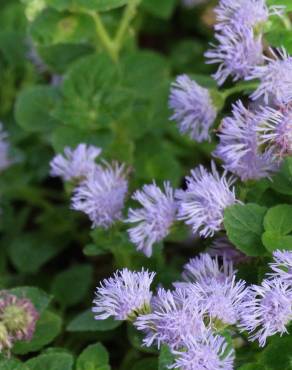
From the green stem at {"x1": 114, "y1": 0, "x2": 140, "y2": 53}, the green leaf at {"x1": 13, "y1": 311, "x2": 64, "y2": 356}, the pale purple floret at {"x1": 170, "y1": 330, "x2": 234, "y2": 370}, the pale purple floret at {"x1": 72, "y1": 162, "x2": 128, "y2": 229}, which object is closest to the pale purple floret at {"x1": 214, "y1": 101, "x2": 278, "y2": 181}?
the pale purple floret at {"x1": 72, "y1": 162, "x2": 128, "y2": 229}

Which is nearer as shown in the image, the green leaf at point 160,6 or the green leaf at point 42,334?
the green leaf at point 42,334

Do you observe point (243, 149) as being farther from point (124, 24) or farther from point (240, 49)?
point (124, 24)

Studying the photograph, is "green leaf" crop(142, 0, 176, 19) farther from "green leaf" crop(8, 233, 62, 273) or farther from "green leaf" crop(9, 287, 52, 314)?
"green leaf" crop(9, 287, 52, 314)

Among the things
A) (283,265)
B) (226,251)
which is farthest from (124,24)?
(283,265)

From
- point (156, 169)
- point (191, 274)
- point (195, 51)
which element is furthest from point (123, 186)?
point (195, 51)

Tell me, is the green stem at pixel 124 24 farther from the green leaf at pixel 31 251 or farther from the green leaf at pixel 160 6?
the green leaf at pixel 31 251

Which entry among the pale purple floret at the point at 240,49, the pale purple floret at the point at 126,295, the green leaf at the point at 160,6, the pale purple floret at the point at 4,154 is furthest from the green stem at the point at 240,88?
the green leaf at the point at 160,6
